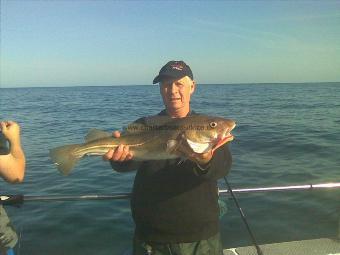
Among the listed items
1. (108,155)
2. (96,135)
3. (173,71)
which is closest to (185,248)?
(108,155)

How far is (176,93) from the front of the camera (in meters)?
3.93

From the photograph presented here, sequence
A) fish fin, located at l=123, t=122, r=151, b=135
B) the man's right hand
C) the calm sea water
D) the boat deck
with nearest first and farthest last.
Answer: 1. the man's right hand
2. fish fin, located at l=123, t=122, r=151, b=135
3. the boat deck
4. the calm sea water

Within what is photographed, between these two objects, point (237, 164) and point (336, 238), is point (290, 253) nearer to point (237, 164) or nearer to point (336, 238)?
point (336, 238)

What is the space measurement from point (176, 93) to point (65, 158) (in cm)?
140

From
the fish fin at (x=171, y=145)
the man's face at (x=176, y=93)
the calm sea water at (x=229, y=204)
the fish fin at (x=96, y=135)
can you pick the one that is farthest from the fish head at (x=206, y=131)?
the calm sea water at (x=229, y=204)

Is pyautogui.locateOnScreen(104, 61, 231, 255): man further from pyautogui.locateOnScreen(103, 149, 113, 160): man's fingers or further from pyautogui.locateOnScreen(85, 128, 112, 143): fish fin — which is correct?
pyautogui.locateOnScreen(85, 128, 112, 143): fish fin

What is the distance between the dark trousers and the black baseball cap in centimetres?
168

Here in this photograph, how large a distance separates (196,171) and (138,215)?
31.6 inches

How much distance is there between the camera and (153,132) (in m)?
3.86

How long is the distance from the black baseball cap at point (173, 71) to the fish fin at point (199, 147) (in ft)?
2.52

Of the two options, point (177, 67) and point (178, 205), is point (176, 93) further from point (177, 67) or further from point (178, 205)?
point (178, 205)

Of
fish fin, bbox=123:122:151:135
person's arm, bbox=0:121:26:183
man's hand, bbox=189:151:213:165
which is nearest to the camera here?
man's hand, bbox=189:151:213:165

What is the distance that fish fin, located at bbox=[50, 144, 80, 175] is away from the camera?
159 inches

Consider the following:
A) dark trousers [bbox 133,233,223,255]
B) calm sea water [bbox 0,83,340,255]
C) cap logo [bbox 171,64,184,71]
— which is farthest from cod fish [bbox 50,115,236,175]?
calm sea water [bbox 0,83,340,255]
